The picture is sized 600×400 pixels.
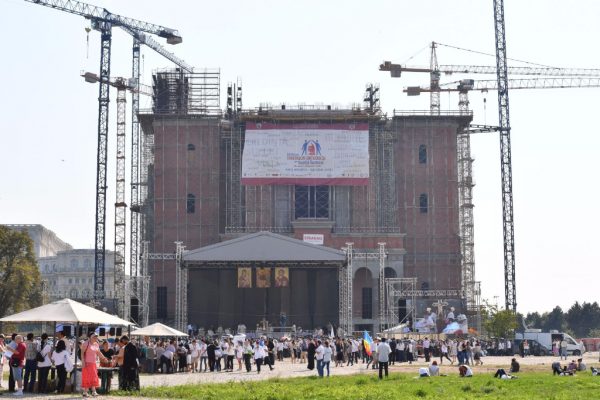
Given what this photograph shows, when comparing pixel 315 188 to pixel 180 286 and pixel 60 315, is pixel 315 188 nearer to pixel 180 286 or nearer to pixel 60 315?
pixel 180 286

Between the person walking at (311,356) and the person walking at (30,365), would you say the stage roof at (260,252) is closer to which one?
the person walking at (311,356)

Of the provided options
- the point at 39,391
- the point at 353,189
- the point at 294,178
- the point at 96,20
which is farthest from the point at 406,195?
the point at 39,391

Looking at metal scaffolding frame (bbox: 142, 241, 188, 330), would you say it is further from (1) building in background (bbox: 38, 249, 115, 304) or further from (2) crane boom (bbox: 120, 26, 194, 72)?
(1) building in background (bbox: 38, 249, 115, 304)

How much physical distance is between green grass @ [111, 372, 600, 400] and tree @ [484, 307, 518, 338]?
48093mm

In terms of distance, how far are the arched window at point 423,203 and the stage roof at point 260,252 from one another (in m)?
16.4

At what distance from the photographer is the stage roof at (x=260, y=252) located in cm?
7650

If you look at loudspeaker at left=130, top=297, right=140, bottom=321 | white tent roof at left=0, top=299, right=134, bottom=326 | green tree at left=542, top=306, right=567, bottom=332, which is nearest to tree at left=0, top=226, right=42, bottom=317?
loudspeaker at left=130, top=297, right=140, bottom=321

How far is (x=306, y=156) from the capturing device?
292 feet

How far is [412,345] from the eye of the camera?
5819 centimetres

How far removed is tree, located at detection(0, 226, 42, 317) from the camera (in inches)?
2985

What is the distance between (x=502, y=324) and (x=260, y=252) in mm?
21028

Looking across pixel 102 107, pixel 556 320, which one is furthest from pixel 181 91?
pixel 556 320

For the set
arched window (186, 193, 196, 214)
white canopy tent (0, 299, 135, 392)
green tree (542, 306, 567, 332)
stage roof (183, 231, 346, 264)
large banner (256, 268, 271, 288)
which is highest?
arched window (186, 193, 196, 214)

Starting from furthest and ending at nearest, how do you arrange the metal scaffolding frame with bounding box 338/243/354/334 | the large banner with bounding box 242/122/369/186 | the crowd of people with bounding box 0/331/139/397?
the large banner with bounding box 242/122/369/186 < the metal scaffolding frame with bounding box 338/243/354/334 < the crowd of people with bounding box 0/331/139/397
